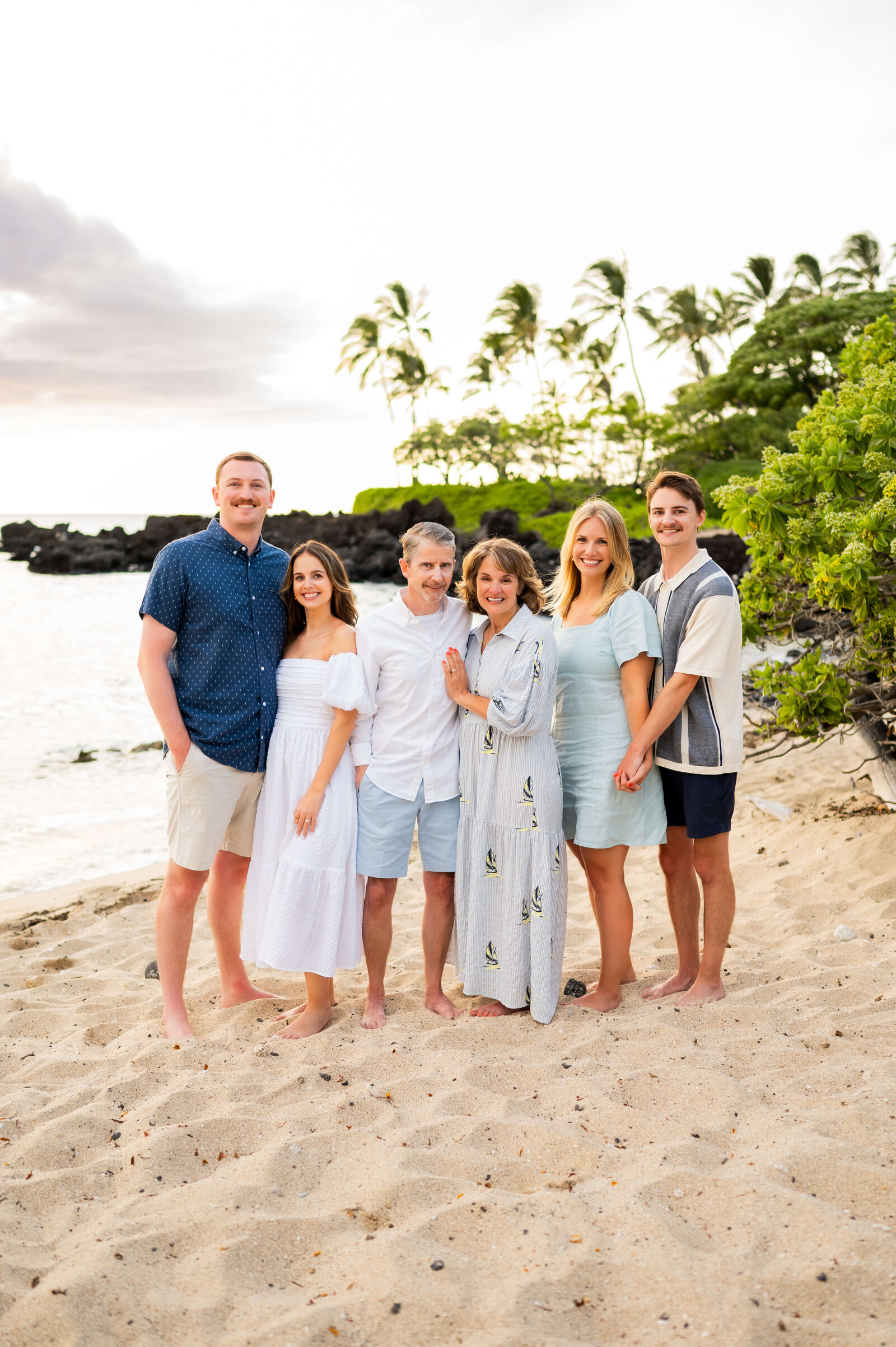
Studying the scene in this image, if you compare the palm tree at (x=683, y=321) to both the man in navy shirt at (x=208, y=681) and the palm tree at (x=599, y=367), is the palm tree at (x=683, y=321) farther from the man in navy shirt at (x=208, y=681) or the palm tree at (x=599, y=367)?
the man in navy shirt at (x=208, y=681)

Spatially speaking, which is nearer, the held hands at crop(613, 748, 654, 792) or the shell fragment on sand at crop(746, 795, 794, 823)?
the held hands at crop(613, 748, 654, 792)

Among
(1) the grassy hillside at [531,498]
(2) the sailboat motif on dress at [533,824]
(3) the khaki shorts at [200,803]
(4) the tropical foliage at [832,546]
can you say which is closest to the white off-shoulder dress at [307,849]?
(3) the khaki shorts at [200,803]

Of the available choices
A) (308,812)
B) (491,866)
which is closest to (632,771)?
(491,866)

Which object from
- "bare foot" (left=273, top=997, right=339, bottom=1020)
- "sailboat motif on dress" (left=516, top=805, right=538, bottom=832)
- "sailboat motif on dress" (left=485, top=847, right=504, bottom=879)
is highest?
"sailboat motif on dress" (left=516, top=805, right=538, bottom=832)

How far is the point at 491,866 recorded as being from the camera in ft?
11.0

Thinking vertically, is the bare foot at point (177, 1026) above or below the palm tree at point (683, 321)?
below

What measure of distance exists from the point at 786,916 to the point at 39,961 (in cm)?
364

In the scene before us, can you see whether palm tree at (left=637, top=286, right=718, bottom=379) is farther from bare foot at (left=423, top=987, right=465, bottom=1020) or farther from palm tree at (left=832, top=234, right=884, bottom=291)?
bare foot at (left=423, top=987, right=465, bottom=1020)

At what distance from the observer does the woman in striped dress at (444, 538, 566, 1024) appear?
3299mm

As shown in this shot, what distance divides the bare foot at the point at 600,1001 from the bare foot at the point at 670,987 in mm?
134

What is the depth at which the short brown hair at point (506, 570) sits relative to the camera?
3.37 meters

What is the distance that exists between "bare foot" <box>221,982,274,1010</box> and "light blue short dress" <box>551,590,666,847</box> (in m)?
1.46

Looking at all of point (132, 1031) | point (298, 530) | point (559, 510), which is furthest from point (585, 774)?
point (298, 530)

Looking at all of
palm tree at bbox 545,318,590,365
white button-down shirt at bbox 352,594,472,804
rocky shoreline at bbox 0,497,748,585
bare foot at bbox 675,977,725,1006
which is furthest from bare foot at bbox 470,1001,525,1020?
palm tree at bbox 545,318,590,365
